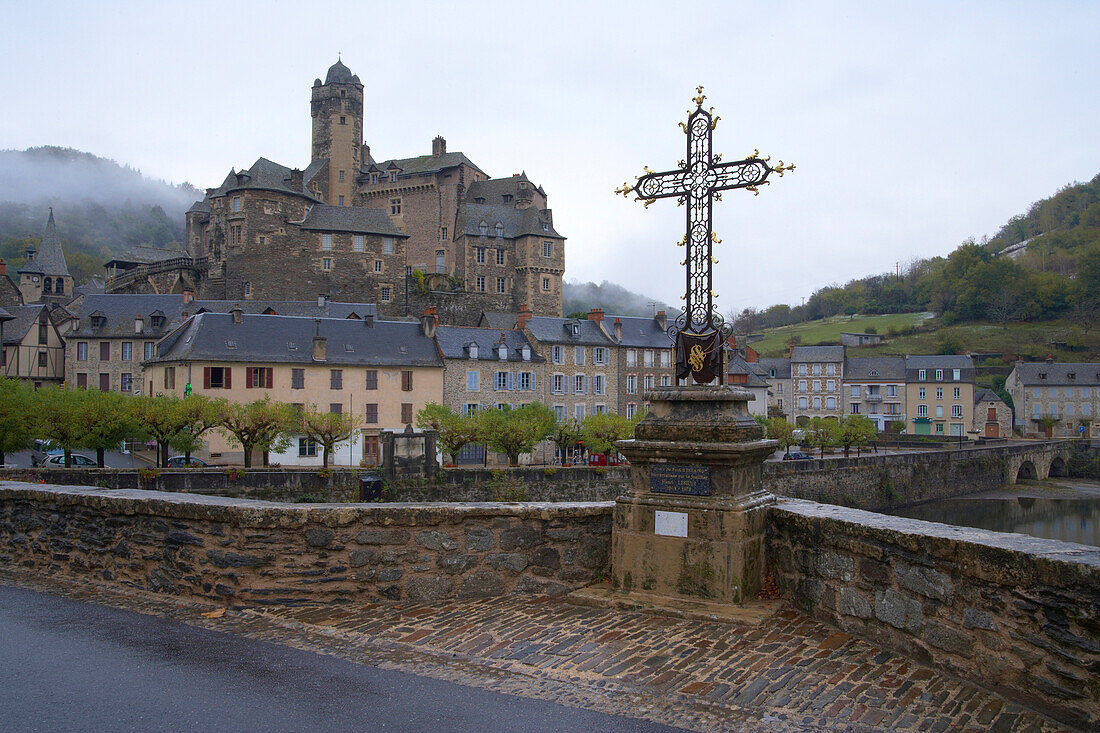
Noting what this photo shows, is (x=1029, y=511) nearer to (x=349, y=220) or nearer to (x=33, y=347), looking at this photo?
(x=349, y=220)

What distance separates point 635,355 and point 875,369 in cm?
3251

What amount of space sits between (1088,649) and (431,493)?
27.7 m

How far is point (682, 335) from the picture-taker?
21.5 ft

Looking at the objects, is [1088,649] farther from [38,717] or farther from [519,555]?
[38,717]

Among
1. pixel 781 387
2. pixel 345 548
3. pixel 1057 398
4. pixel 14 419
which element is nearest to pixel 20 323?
pixel 14 419

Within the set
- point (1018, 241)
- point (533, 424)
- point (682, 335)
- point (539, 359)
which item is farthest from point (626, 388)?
point (1018, 241)

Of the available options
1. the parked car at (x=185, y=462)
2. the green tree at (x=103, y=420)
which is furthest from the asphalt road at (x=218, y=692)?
the parked car at (x=185, y=462)

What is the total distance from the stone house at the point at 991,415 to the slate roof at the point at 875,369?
6994 millimetres

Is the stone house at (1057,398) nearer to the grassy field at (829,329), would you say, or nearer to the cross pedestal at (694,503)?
the grassy field at (829,329)

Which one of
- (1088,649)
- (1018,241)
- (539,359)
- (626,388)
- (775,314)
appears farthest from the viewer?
(1018,241)

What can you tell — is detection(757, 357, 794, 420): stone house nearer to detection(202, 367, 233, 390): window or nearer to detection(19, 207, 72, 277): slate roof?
detection(202, 367, 233, 390): window

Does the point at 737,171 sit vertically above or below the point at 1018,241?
below

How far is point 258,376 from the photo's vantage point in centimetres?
3916

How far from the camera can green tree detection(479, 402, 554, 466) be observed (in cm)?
3534
